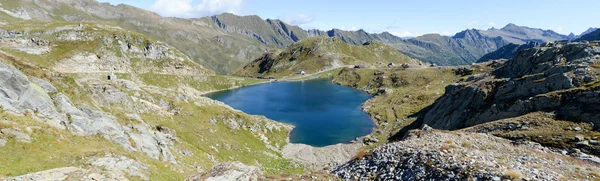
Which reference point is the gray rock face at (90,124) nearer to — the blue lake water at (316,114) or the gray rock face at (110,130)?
the gray rock face at (110,130)

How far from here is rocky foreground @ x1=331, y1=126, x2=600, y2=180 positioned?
2017 centimetres

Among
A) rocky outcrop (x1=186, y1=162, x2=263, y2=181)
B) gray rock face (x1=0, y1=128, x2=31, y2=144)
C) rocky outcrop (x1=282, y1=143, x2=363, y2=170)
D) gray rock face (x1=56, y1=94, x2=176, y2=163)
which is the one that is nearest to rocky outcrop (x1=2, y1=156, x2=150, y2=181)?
rocky outcrop (x1=186, y1=162, x2=263, y2=181)

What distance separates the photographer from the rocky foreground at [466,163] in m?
20.2

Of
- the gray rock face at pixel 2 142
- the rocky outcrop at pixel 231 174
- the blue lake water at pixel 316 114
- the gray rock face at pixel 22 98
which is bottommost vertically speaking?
the blue lake water at pixel 316 114

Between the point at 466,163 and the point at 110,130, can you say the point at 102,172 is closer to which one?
the point at 110,130

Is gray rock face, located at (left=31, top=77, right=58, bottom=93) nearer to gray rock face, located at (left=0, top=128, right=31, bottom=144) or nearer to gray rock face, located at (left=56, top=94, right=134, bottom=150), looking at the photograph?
gray rock face, located at (left=56, top=94, right=134, bottom=150)

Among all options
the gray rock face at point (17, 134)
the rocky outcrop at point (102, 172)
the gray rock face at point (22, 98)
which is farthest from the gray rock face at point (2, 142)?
the rocky outcrop at point (102, 172)

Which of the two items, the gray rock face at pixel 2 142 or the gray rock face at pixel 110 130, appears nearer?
the gray rock face at pixel 2 142

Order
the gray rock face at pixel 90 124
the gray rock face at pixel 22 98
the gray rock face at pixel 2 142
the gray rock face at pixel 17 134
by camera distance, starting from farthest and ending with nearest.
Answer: the gray rock face at pixel 90 124 → the gray rock face at pixel 22 98 → the gray rock face at pixel 17 134 → the gray rock face at pixel 2 142

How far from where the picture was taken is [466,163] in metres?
21.8

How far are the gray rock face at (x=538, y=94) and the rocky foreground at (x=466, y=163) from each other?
1291cm

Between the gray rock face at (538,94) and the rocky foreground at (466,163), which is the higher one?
the gray rock face at (538,94)

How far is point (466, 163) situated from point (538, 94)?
117 ft

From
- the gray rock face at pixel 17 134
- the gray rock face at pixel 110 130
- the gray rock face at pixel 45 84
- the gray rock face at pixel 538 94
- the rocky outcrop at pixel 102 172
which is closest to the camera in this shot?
the rocky outcrop at pixel 102 172
